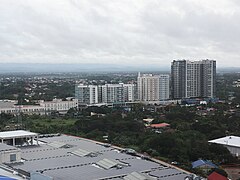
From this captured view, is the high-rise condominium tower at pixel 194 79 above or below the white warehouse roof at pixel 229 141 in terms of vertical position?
above

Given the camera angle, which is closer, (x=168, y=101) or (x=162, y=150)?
(x=162, y=150)

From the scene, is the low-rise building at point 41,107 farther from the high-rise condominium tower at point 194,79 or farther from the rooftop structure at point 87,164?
the rooftop structure at point 87,164

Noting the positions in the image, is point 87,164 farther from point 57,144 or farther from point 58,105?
point 58,105

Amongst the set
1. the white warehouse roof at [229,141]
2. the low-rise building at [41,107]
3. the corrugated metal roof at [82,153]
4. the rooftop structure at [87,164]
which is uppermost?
the corrugated metal roof at [82,153]

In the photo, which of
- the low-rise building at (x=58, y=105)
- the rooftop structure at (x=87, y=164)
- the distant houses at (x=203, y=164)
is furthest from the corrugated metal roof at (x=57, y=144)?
the low-rise building at (x=58, y=105)

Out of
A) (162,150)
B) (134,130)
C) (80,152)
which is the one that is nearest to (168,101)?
(134,130)

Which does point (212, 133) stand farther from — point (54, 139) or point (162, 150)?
point (54, 139)

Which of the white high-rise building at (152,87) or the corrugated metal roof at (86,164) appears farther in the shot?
the white high-rise building at (152,87)
